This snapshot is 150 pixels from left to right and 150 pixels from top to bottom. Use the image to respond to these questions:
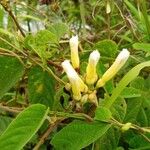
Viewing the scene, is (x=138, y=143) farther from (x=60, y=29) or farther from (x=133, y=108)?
(x=60, y=29)

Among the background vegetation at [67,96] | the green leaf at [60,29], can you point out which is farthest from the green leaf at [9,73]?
the green leaf at [60,29]

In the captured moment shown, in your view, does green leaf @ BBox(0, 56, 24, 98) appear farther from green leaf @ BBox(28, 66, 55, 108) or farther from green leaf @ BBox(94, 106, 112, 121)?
green leaf @ BBox(94, 106, 112, 121)

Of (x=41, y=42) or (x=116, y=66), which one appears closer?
(x=116, y=66)

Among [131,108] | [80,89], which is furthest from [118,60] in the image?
[131,108]

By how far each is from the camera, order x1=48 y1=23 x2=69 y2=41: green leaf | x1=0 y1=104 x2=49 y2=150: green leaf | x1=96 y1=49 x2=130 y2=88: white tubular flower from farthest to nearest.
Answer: x1=48 y1=23 x2=69 y2=41: green leaf
x1=96 y1=49 x2=130 y2=88: white tubular flower
x1=0 y1=104 x2=49 y2=150: green leaf

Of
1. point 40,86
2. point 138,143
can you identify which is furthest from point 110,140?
point 40,86

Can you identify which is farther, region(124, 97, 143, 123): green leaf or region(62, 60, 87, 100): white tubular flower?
region(124, 97, 143, 123): green leaf

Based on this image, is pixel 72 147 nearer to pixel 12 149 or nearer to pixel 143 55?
pixel 12 149

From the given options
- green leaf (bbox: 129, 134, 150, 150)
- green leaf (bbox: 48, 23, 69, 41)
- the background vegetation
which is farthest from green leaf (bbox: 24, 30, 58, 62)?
green leaf (bbox: 129, 134, 150, 150)
